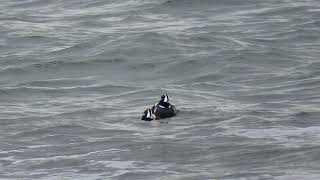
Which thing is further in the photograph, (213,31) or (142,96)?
(213,31)

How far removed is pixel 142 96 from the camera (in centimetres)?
2495

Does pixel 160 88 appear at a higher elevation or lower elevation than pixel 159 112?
lower

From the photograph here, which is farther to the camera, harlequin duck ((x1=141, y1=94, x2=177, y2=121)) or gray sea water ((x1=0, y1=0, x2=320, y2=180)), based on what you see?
harlequin duck ((x1=141, y1=94, x2=177, y2=121))

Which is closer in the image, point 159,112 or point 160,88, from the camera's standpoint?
point 159,112

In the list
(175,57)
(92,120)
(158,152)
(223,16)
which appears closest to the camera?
(158,152)

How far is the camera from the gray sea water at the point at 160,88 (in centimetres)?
1772

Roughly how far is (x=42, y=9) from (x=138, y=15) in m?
4.53

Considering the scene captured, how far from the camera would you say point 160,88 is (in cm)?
2598

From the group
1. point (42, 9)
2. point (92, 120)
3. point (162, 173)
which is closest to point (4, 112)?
point (92, 120)

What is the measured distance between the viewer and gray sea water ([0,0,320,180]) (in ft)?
58.1

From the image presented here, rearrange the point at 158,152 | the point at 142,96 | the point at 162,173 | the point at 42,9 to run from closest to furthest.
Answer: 1. the point at 162,173
2. the point at 158,152
3. the point at 142,96
4. the point at 42,9

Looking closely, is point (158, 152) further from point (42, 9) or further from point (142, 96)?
point (42, 9)

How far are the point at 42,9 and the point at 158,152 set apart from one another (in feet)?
77.6

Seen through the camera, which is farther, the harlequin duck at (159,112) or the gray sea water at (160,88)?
the harlequin duck at (159,112)
